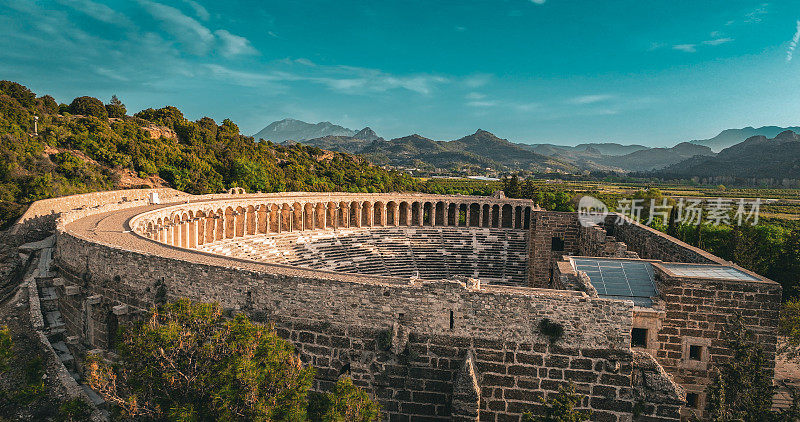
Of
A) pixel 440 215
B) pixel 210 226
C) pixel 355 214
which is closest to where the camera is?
pixel 210 226

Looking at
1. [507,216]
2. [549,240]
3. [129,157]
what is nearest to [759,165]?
[507,216]

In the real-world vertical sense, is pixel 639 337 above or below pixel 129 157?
below

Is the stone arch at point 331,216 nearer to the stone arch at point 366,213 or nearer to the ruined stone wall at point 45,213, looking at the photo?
the stone arch at point 366,213

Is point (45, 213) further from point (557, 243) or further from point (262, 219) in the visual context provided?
point (557, 243)

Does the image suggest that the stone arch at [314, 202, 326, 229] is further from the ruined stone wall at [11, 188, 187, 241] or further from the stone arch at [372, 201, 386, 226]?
the ruined stone wall at [11, 188, 187, 241]

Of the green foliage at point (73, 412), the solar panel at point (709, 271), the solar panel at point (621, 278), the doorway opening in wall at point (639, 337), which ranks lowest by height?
the green foliage at point (73, 412)

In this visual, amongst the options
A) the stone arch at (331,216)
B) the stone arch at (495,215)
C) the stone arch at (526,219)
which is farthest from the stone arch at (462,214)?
the stone arch at (331,216)
